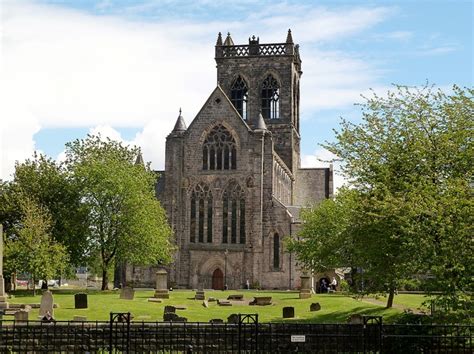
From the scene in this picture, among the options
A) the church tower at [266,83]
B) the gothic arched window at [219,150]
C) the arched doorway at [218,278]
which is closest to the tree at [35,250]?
the arched doorway at [218,278]

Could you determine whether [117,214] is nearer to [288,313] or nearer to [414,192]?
[288,313]

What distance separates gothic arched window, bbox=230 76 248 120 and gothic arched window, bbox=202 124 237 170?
11.2m

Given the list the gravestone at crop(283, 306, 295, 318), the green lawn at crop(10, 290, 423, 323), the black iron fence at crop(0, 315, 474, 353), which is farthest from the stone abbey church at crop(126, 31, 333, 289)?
the black iron fence at crop(0, 315, 474, 353)

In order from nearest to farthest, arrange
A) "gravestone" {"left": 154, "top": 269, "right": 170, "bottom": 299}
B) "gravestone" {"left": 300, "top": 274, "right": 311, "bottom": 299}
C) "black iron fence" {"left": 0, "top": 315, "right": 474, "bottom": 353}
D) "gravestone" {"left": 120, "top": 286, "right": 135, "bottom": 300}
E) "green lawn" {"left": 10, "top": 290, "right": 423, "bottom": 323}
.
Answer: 1. "black iron fence" {"left": 0, "top": 315, "right": 474, "bottom": 353}
2. "green lawn" {"left": 10, "top": 290, "right": 423, "bottom": 323}
3. "gravestone" {"left": 120, "top": 286, "right": 135, "bottom": 300}
4. "gravestone" {"left": 154, "top": 269, "right": 170, "bottom": 299}
5. "gravestone" {"left": 300, "top": 274, "right": 311, "bottom": 299}

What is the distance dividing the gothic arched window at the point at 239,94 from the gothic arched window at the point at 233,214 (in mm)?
14534

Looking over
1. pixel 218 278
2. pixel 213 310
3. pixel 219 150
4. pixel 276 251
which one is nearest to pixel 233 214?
pixel 276 251

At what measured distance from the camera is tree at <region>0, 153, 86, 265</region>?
199ft

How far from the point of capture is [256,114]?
3322 inches

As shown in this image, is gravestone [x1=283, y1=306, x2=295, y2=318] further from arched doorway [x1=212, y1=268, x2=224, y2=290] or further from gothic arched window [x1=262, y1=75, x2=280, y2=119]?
gothic arched window [x1=262, y1=75, x2=280, y2=119]

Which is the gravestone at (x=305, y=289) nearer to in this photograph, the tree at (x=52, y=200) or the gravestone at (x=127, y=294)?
the gravestone at (x=127, y=294)

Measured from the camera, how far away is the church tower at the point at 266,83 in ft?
277

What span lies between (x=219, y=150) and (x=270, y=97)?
1316 cm

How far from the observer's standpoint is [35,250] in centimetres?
5428

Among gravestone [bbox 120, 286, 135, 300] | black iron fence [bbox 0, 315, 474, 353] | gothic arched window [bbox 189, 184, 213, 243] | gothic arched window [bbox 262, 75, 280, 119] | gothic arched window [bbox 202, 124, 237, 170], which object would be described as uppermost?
gothic arched window [bbox 262, 75, 280, 119]
